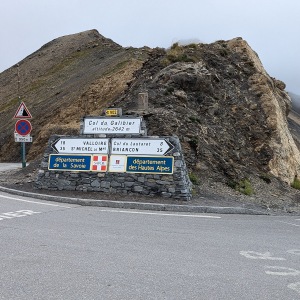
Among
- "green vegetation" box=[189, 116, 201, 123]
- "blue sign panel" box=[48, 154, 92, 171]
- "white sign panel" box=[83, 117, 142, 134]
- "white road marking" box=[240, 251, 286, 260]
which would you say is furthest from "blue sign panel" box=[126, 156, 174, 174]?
"white road marking" box=[240, 251, 286, 260]

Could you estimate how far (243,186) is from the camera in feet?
47.2

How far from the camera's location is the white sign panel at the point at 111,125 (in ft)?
43.1

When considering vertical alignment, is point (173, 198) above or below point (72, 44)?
below

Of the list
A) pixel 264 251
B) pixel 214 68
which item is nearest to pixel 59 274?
pixel 264 251

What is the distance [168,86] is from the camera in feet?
59.9

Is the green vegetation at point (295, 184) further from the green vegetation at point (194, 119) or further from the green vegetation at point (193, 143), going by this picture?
the green vegetation at point (193, 143)

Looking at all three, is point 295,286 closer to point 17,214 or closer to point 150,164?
point 17,214

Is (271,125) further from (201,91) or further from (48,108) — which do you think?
(48,108)

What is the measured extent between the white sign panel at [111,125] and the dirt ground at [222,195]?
6.62ft

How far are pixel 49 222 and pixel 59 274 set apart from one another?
3702 millimetres

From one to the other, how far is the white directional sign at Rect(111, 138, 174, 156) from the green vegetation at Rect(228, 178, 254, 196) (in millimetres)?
3192

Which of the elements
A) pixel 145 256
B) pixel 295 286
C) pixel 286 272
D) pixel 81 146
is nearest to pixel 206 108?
pixel 81 146

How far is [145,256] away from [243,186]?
345 inches

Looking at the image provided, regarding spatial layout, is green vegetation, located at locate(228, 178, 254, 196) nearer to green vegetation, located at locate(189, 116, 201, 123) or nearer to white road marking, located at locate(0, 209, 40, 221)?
green vegetation, located at locate(189, 116, 201, 123)
